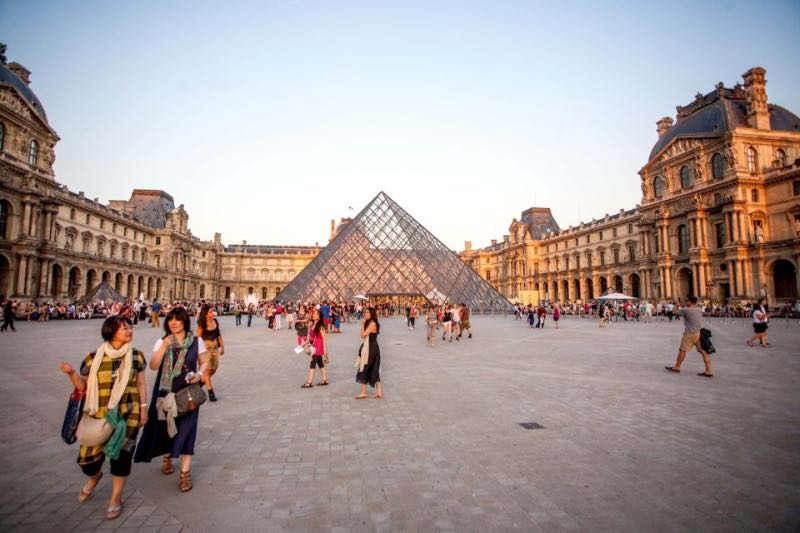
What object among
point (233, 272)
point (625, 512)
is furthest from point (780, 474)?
point (233, 272)

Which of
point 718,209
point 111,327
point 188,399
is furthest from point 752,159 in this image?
point 111,327

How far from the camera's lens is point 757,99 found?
31.1 metres

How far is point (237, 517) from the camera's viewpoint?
250 centimetres

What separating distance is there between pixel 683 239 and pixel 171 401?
133 ft

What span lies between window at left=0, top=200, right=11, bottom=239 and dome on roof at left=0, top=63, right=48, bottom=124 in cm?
736

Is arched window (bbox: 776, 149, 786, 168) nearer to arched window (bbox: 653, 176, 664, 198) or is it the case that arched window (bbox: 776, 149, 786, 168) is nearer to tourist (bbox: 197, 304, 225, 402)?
arched window (bbox: 653, 176, 664, 198)

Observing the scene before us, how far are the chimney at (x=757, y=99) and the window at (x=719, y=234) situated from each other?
767cm

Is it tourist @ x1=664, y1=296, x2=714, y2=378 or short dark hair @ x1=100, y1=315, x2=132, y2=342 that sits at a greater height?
short dark hair @ x1=100, y1=315, x2=132, y2=342

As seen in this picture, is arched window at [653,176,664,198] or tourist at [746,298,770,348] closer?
tourist at [746,298,770,348]

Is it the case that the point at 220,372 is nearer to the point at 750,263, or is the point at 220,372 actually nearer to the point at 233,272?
the point at 750,263

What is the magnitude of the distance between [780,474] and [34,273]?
Result: 3858 centimetres

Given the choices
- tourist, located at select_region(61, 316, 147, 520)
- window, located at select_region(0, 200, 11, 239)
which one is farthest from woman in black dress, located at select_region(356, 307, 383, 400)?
window, located at select_region(0, 200, 11, 239)

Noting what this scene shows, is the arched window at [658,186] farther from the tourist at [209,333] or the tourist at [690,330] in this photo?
the tourist at [209,333]

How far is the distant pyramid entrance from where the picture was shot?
28.2 metres
